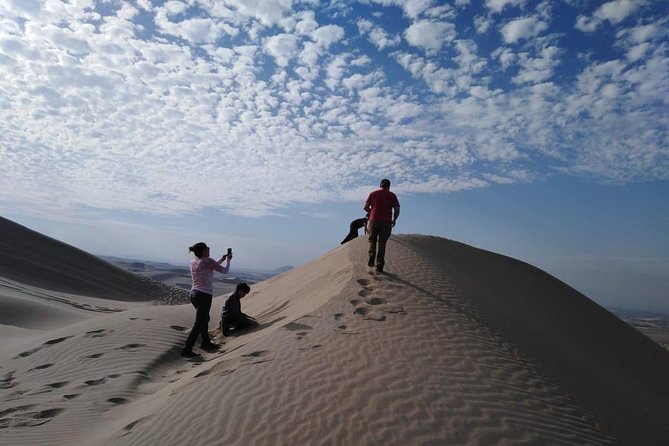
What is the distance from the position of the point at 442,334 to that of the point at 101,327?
25.0ft

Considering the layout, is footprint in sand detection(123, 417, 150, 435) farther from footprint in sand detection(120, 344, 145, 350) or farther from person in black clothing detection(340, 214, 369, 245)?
person in black clothing detection(340, 214, 369, 245)

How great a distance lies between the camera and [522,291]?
11.8 metres

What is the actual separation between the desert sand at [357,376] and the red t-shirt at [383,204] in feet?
4.12

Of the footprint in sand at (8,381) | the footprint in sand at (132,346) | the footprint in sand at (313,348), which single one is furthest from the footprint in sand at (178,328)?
the footprint in sand at (313,348)

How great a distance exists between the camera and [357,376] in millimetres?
4645

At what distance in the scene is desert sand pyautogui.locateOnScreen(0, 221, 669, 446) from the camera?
13.0 ft

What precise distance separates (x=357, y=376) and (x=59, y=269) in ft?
84.4

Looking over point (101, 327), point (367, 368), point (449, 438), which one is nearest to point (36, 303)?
point (101, 327)

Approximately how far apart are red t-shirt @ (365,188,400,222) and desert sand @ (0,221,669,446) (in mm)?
1256

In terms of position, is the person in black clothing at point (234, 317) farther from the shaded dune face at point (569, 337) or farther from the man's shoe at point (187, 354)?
the shaded dune face at point (569, 337)

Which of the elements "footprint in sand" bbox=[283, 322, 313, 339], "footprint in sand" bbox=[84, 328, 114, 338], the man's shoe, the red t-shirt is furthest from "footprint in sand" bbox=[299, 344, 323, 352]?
"footprint in sand" bbox=[84, 328, 114, 338]

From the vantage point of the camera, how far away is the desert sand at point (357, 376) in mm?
3969

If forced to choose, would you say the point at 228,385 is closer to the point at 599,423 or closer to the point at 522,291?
the point at 599,423

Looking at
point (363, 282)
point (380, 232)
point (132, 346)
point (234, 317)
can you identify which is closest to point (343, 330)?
point (363, 282)
